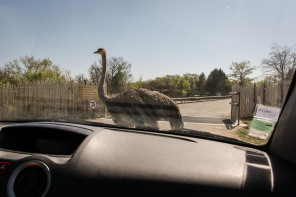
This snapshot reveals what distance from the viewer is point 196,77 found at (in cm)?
253

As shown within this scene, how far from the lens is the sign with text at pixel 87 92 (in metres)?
5.18

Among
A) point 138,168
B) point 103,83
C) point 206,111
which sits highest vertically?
point 103,83

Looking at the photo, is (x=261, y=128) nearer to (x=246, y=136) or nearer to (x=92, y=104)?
(x=246, y=136)

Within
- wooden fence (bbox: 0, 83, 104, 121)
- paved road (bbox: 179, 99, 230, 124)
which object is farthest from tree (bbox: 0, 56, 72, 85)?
paved road (bbox: 179, 99, 230, 124)

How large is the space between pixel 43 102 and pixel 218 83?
16.2ft

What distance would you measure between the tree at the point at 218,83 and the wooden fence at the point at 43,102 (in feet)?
8.64

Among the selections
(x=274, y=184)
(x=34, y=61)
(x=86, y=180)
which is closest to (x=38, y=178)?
(x=86, y=180)

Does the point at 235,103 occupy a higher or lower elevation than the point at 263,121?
higher

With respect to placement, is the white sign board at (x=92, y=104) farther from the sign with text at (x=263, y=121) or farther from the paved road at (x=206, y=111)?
the sign with text at (x=263, y=121)

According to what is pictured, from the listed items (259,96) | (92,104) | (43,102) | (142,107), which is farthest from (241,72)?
(43,102)

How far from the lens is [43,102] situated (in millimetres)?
5637

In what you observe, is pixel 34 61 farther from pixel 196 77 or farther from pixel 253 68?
pixel 253 68

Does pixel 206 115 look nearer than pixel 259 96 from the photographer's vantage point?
No

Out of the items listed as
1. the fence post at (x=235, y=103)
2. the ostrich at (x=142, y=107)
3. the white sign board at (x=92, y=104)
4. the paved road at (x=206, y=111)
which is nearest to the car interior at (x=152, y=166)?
the fence post at (x=235, y=103)
